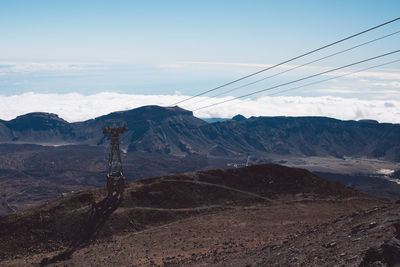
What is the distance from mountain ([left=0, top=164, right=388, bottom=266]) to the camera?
33.2m

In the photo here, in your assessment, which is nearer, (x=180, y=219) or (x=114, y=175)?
(x=180, y=219)

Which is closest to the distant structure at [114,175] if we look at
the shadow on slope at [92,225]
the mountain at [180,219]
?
the shadow on slope at [92,225]

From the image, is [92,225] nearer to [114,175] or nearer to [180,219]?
[114,175]

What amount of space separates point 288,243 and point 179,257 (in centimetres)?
1070

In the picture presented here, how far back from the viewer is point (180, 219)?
140ft

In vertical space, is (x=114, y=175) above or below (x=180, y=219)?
above

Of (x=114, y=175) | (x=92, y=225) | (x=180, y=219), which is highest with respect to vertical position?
(x=114, y=175)

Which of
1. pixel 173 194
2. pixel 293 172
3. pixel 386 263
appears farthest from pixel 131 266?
pixel 293 172

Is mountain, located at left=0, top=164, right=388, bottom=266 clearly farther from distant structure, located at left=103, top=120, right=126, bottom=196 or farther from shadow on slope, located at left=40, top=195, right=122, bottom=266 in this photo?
distant structure, located at left=103, top=120, right=126, bottom=196

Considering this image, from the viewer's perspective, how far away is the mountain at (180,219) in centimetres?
3325

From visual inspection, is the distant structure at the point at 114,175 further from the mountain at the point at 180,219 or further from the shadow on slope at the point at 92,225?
the mountain at the point at 180,219

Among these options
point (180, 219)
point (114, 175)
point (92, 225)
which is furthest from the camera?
point (114, 175)

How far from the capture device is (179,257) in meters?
31.7

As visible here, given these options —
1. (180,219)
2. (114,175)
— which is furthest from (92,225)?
(180,219)
